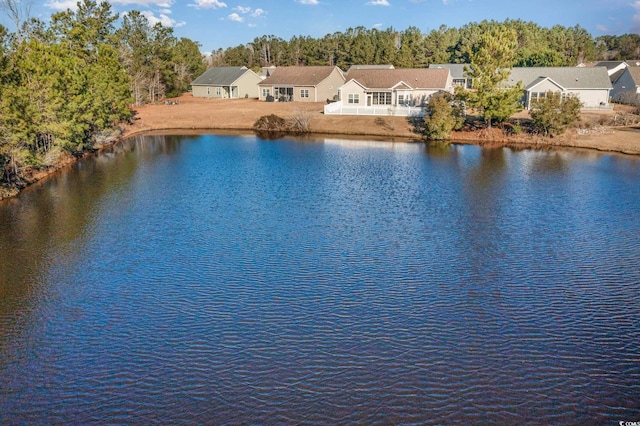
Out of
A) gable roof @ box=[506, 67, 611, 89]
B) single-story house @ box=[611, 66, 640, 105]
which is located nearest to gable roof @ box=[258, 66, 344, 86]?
gable roof @ box=[506, 67, 611, 89]

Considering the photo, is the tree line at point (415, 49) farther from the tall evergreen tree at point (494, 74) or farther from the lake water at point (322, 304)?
the lake water at point (322, 304)

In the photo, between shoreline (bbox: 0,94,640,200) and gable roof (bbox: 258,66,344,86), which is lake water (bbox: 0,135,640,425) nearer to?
shoreline (bbox: 0,94,640,200)

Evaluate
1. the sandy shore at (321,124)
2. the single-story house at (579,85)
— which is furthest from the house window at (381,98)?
the single-story house at (579,85)

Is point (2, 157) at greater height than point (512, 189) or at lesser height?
greater

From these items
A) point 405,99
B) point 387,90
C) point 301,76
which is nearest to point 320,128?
point 387,90

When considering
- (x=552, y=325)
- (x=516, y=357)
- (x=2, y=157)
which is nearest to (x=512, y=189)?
(x=552, y=325)

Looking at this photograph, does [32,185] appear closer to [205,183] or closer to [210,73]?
[205,183]

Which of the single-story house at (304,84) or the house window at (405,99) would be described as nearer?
the house window at (405,99)

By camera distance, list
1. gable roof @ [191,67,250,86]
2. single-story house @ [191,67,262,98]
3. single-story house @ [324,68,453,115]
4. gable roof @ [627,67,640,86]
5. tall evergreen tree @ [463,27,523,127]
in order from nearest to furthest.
Answer: tall evergreen tree @ [463,27,523,127]
single-story house @ [324,68,453,115]
gable roof @ [627,67,640,86]
single-story house @ [191,67,262,98]
gable roof @ [191,67,250,86]
